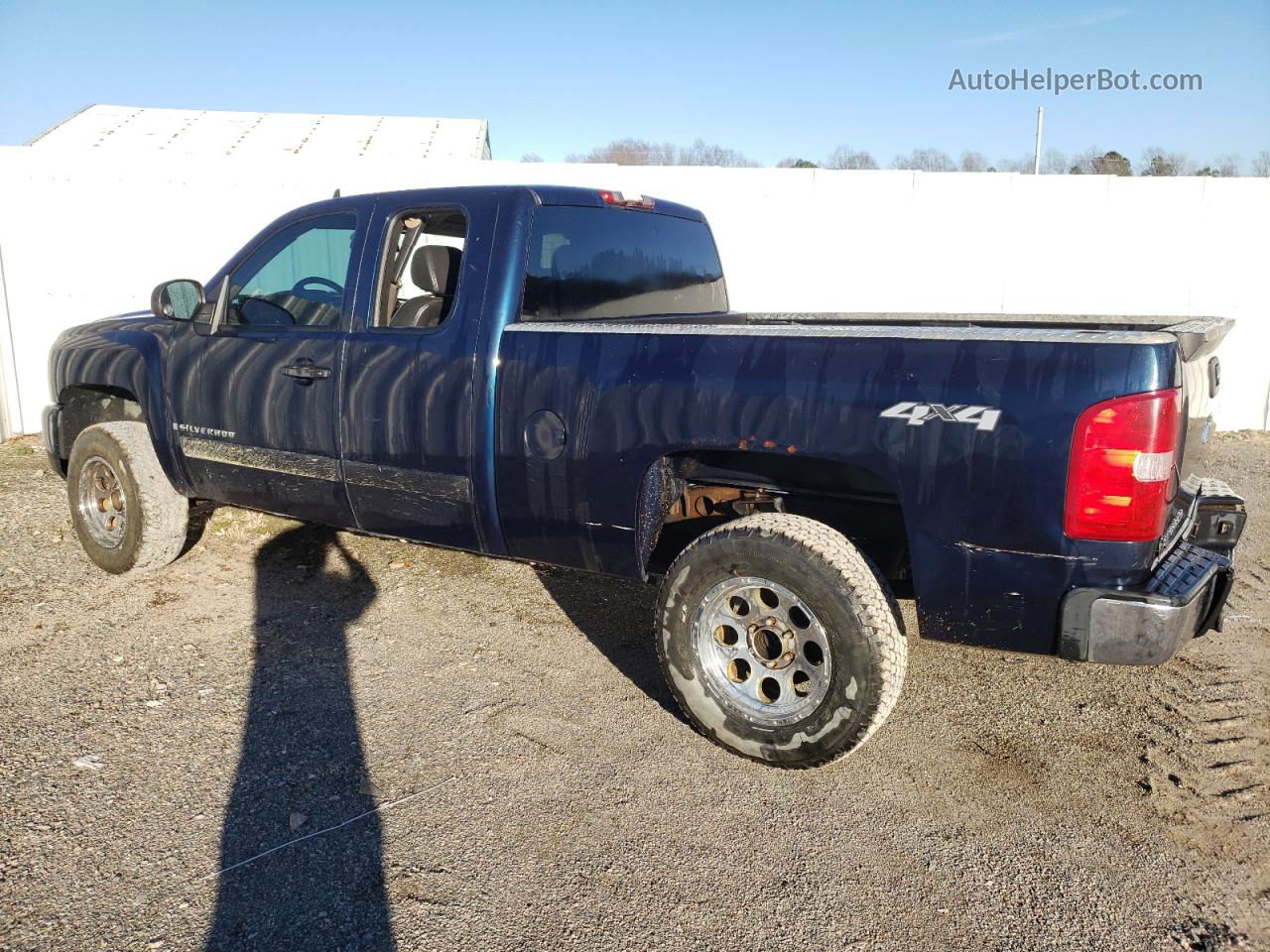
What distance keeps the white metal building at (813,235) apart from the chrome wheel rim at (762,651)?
6690 millimetres

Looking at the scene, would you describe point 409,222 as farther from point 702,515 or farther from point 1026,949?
point 1026,949

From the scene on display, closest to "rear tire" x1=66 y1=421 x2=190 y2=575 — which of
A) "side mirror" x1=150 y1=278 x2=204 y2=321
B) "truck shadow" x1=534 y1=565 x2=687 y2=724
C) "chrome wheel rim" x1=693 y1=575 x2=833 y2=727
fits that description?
"side mirror" x1=150 y1=278 x2=204 y2=321

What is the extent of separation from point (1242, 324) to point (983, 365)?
8.83m

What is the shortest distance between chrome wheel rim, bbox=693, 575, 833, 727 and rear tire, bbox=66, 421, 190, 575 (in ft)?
10.8

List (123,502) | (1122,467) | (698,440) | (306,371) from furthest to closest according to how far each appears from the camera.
Result: (123,502), (306,371), (698,440), (1122,467)

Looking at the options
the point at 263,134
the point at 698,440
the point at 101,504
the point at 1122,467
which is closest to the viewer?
the point at 1122,467

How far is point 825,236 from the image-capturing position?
30.9 ft

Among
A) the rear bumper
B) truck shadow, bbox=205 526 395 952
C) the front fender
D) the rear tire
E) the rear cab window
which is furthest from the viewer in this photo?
the rear tire

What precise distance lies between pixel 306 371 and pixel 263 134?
959 centimetres

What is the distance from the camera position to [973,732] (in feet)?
11.1

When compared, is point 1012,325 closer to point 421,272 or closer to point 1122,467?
point 1122,467

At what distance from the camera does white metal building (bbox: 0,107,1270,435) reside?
8953 millimetres

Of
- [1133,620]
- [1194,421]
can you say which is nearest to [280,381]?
[1133,620]

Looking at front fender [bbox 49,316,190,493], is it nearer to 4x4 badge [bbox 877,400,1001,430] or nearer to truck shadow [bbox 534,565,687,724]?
truck shadow [bbox 534,565,687,724]
